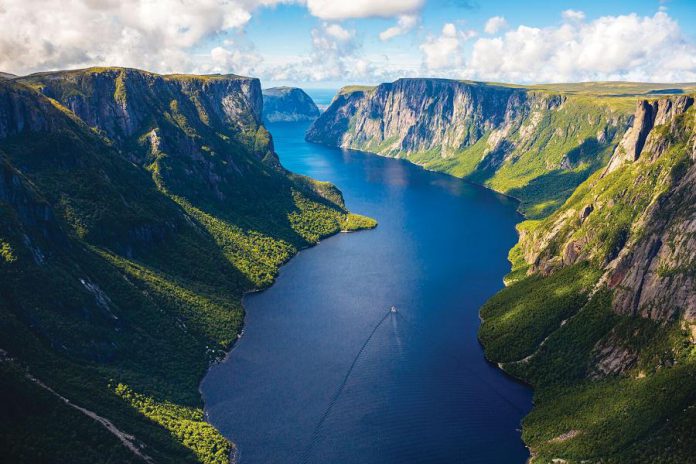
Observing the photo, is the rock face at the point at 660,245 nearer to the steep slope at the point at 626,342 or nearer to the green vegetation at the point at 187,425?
the steep slope at the point at 626,342

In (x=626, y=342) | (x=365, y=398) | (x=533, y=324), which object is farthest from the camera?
(x=533, y=324)

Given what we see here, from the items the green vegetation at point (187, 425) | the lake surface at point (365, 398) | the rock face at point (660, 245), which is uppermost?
the rock face at point (660, 245)

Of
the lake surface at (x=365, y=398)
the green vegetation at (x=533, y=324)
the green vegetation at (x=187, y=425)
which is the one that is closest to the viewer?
the green vegetation at (x=187, y=425)

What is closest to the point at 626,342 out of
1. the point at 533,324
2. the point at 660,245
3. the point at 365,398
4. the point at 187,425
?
the point at 660,245

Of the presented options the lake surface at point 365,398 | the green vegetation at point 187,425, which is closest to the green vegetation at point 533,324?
the lake surface at point 365,398

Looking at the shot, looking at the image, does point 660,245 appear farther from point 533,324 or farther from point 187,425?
point 187,425

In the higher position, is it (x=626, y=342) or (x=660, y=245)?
(x=660, y=245)

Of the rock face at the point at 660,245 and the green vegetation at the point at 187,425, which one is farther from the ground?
the rock face at the point at 660,245

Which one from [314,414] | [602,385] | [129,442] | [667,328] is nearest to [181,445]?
[129,442]

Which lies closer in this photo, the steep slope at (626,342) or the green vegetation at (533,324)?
the steep slope at (626,342)

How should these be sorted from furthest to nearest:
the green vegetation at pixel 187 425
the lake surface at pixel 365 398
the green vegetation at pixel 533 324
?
the green vegetation at pixel 533 324, the lake surface at pixel 365 398, the green vegetation at pixel 187 425
